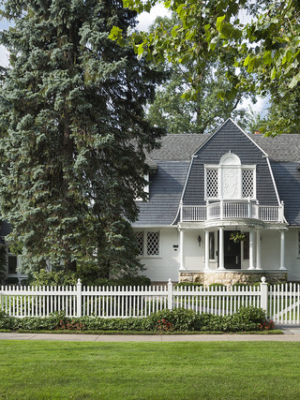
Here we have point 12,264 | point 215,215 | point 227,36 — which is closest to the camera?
point 227,36

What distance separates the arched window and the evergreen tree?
9.55m

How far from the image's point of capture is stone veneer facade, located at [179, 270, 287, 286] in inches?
900

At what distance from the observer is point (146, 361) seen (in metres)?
9.02

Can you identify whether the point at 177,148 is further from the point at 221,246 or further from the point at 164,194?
the point at 221,246

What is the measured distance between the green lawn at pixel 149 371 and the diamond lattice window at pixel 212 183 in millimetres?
14627

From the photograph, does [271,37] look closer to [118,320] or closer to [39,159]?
[118,320]

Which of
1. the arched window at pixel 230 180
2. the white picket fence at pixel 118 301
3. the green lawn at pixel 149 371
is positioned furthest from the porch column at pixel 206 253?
the green lawn at pixel 149 371

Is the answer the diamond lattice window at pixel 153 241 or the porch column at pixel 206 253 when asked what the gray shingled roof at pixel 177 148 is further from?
the porch column at pixel 206 253

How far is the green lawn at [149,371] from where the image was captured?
7.04 metres

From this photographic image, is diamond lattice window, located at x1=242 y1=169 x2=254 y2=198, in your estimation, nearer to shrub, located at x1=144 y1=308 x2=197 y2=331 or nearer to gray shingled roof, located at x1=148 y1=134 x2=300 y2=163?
gray shingled roof, located at x1=148 y1=134 x2=300 y2=163

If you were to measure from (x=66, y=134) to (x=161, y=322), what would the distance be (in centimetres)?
679

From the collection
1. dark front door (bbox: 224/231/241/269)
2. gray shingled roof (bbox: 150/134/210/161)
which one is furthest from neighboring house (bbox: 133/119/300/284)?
gray shingled roof (bbox: 150/134/210/161)

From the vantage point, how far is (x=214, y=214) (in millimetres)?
23844

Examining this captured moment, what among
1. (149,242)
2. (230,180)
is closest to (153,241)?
(149,242)
